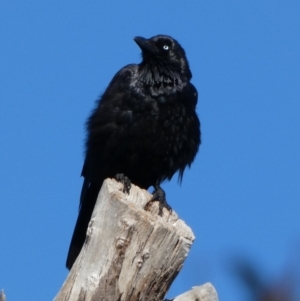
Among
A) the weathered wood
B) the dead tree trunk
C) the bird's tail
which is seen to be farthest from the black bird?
the dead tree trunk

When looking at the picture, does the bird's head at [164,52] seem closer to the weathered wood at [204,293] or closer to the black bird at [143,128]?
the black bird at [143,128]

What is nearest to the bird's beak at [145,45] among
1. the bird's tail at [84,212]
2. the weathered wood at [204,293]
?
the bird's tail at [84,212]

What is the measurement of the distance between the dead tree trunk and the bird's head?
3227 mm

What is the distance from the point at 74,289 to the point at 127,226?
1.44 feet

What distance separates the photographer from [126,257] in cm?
332

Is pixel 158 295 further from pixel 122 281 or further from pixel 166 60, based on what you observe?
pixel 166 60

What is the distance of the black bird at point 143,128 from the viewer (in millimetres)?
6059

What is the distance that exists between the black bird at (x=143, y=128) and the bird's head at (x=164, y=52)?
1cm

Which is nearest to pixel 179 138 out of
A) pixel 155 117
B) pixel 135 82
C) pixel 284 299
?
pixel 155 117

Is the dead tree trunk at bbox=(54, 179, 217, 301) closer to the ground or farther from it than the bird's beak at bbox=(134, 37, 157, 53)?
closer to the ground

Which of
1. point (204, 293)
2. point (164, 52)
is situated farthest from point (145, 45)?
point (204, 293)

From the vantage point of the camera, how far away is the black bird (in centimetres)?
606

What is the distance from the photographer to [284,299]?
148 cm

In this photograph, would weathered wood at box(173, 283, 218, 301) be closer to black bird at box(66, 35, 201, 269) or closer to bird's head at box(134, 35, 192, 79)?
black bird at box(66, 35, 201, 269)
